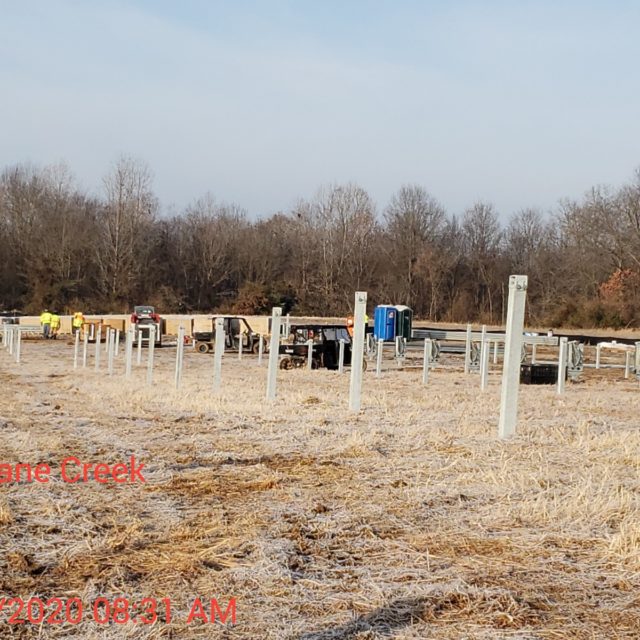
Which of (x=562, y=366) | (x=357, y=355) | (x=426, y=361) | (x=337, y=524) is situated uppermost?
(x=357, y=355)

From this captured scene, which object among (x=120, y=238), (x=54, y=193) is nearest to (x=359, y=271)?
(x=120, y=238)

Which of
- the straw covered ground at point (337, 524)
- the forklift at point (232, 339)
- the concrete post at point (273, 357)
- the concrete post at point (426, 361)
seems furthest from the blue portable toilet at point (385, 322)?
the straw covered ground at point (337, 524)

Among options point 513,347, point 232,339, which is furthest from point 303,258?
point 513,347

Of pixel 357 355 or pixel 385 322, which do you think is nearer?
pixel 357 355

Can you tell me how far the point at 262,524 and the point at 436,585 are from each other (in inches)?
65.6

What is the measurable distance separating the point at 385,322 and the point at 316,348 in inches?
140

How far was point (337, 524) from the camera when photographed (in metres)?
6.40

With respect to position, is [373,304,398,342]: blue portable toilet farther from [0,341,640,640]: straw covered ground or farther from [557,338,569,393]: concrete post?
[0,341,640,640]: straw covered ground

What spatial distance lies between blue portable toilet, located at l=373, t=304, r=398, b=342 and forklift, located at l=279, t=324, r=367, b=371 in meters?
2.93

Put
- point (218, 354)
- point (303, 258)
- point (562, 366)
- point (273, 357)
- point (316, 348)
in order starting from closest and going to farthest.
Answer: point (273, 357)
point (218, 354)
point (562, 366)
point (316, 348)
point (303, 258)

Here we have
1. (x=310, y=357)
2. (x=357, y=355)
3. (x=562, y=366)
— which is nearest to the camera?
(x=357, y=355)

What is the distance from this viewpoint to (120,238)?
8025 centimetres

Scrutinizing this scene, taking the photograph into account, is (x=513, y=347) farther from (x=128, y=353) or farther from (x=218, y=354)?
(x=128, y=353)

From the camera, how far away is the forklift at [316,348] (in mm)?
29703
